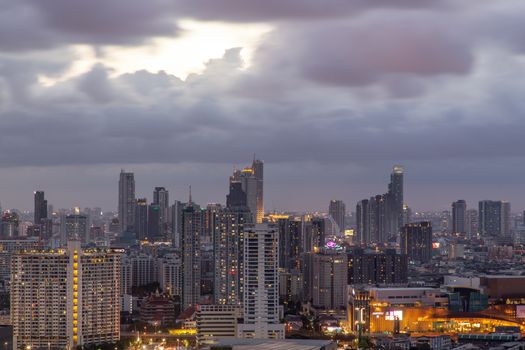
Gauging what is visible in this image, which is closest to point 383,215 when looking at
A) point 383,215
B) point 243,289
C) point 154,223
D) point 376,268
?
point 383,215

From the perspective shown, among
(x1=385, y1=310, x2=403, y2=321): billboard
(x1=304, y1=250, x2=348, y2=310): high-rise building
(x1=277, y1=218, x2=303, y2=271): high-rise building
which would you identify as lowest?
(x1=385, y1=310, x2=403, y2=321): billboard

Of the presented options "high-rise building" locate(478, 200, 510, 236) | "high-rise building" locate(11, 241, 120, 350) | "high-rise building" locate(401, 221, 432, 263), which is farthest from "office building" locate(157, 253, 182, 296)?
"high-rise building" locate(478, 200, 510, 236)

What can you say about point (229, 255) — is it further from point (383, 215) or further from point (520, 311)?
point (383, 215)

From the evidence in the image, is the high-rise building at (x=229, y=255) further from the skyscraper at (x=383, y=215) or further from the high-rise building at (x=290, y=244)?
the skyscraper at (x=383, y=215)

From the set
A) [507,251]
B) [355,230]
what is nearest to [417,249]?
[507,251]

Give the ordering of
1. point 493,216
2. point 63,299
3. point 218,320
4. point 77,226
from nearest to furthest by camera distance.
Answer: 1. point 63,299
2. point 218,320
3. point 77,226
4. point 493,216

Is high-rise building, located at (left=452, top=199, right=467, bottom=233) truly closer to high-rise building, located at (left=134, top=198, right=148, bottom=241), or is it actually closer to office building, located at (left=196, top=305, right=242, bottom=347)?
high-rise building, located at (left=134, top=198, right=148, bottom=241)

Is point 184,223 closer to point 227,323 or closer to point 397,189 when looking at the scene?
point 227,323
